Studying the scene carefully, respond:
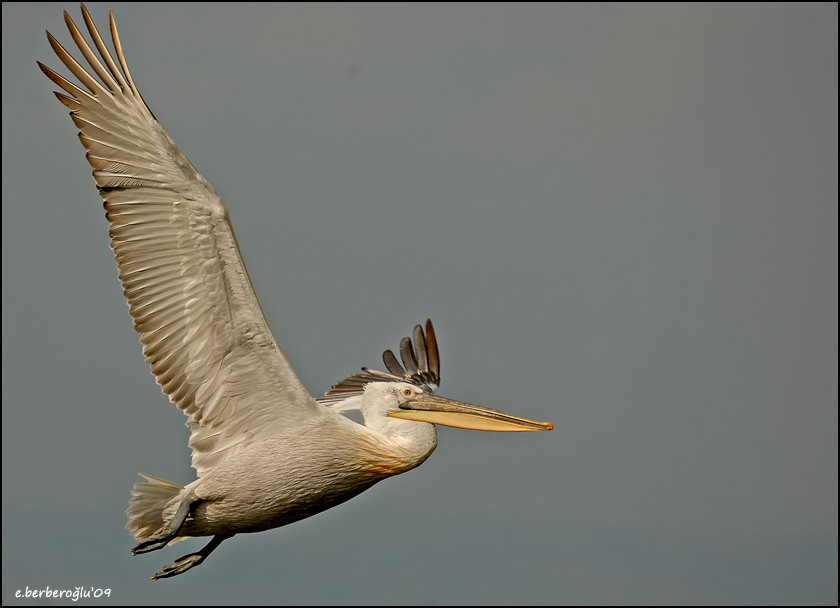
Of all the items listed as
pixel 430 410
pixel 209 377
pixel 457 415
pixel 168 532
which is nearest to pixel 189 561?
pixel 168 532

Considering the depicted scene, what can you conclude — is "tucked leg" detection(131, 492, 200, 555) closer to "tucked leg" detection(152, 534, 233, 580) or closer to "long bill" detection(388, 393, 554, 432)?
"tucked leg" detection(152, 534, 233, 580)

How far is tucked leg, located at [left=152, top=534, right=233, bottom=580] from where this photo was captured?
34.5 ft

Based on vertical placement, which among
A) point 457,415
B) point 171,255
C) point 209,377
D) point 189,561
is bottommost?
point 189,561

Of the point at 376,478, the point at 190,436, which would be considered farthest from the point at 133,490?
the point at 376,478

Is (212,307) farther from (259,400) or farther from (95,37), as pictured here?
(95,37)

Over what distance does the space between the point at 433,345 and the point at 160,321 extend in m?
3.66

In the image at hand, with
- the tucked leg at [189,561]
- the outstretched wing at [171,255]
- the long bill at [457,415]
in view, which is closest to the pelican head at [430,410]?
the long bill at [457,415]

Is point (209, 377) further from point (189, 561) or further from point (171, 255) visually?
point (189, 561)

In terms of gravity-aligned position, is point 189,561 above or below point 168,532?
below

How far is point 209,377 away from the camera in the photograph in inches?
408

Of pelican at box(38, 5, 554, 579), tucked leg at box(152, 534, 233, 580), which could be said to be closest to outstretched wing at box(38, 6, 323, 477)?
pelican at box(38, 5, 554, 579)

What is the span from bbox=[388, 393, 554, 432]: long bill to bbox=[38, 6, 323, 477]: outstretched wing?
950mm

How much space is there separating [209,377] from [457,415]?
212cm

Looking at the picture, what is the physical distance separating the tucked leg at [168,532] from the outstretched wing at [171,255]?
0.86m
